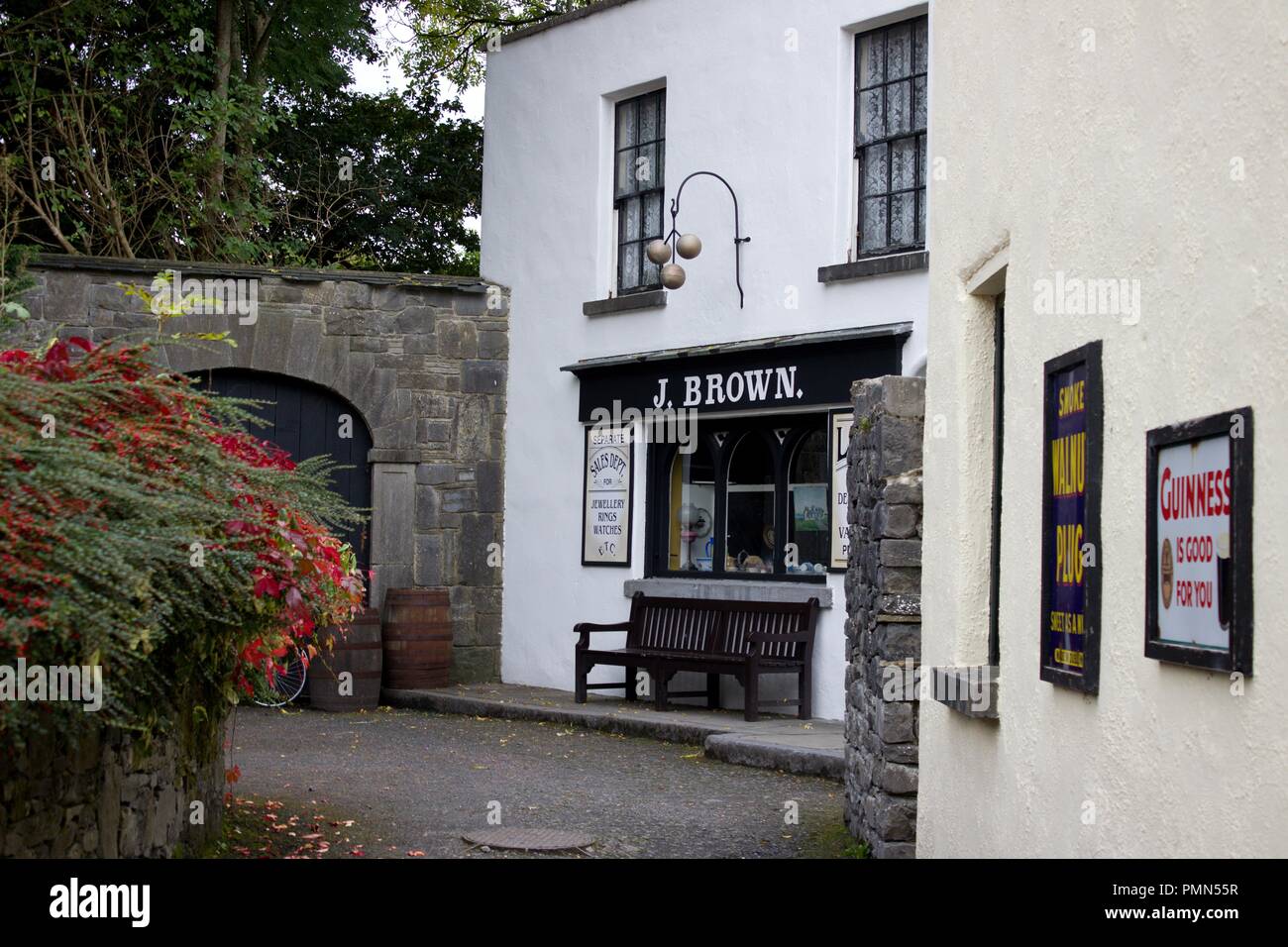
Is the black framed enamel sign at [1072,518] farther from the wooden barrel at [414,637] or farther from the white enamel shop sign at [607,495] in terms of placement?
the wooden barrel at [414,637]

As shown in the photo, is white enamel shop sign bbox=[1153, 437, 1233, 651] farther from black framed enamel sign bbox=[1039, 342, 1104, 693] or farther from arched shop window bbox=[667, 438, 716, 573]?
arched shop window bbox=[667, 438, 716, 573]

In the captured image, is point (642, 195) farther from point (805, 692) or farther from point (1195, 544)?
point (1195, 544)

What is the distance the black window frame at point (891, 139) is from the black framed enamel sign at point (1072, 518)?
6.65m

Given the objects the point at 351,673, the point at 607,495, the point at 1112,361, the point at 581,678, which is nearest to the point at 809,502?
the point at 607,495

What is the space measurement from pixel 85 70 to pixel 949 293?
11.7 m

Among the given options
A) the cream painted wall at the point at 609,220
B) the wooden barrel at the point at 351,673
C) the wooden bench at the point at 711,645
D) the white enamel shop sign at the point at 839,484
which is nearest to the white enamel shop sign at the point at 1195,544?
the cream painted wall at the point at 609,220

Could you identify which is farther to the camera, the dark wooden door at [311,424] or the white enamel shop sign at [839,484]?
the dark wooden door at [311,424]

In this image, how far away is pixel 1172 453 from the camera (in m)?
3.48

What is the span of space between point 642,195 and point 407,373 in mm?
2568

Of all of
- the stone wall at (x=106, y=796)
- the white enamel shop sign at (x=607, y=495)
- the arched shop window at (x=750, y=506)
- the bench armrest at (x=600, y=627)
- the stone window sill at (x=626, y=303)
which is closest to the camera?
the stone wall at (x=106, y=796)

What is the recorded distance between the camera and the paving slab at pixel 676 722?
372 inches

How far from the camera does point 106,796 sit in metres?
5.23

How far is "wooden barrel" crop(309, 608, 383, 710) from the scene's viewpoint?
1269cm
